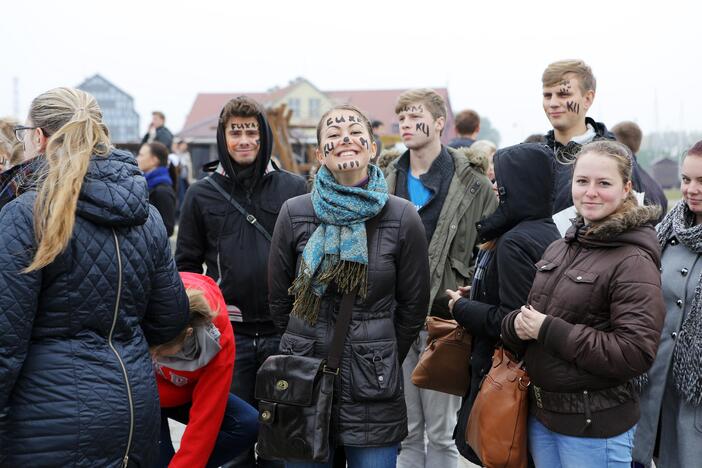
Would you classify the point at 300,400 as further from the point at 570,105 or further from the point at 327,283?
the point at 570,105

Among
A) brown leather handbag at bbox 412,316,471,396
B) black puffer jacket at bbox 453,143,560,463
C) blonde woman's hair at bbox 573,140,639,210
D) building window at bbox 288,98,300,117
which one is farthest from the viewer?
building window at bbox 288,98,300,117

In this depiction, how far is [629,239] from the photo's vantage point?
271cm

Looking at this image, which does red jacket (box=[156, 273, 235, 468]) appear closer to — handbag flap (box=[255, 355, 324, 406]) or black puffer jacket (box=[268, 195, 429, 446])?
black puffer jacket (box=[268, 195, 429, 446])

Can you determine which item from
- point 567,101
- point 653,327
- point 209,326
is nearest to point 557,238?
point 653,327

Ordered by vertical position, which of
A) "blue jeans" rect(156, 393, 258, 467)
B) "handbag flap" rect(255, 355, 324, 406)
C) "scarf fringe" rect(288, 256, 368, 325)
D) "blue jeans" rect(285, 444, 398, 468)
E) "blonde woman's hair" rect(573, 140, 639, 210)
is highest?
"blonde woman's hair" rect(573, 140, 639, 210)

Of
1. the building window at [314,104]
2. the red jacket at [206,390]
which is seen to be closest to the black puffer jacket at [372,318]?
the red jacket at [206,390]

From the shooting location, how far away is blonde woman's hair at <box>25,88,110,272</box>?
2381 mm

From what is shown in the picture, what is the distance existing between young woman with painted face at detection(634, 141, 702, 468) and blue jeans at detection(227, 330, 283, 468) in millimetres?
1781

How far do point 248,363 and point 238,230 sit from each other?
27.1 inches

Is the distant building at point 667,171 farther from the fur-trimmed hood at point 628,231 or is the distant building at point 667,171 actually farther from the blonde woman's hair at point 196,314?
the blonde woman's hair at point 196,314

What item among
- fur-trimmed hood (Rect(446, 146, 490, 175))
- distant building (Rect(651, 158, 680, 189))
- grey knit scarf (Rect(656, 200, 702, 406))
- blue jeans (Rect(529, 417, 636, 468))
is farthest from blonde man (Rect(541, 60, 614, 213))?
distant building (Rect(651, 158, 680, 189))

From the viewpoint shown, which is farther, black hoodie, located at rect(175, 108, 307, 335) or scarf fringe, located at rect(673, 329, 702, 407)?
black hoodie, located at rect(175, 108, 307, 335)

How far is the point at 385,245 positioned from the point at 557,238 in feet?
2.48

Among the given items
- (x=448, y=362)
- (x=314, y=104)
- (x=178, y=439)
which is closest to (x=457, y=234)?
(x=448, y=362)
